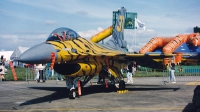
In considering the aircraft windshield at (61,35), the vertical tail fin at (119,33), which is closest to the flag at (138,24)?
the vertical tail fin at (119,33)

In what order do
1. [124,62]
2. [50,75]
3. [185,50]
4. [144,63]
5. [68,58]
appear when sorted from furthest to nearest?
[185,50]
[50,75]
[144,63]
[124,62]
[68,58]

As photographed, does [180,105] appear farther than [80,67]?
No

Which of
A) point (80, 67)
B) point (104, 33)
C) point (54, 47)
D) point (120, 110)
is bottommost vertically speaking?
point (120, 110)

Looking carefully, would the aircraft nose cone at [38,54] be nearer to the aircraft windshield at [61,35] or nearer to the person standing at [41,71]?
the aircraft windshield at [61,35]

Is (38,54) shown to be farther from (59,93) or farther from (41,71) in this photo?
(41,71)

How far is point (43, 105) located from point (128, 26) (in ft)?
151

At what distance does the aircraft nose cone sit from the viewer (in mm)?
10086

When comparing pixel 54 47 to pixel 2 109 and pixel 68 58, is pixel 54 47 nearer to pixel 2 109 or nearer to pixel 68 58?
pixel 68 58

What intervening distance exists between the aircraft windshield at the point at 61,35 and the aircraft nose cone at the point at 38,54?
1224mm

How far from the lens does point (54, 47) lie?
11414 mm

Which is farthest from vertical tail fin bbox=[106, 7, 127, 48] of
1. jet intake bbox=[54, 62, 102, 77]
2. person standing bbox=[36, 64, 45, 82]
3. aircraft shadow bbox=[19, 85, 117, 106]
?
jet intake bbox=[54, 62, 102, 77]

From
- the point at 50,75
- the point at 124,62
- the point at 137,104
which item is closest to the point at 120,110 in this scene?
the point at 137,104

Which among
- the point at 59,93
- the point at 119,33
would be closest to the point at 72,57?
the point at 59,93

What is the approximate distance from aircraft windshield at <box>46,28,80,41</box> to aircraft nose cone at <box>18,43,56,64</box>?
122 cm
